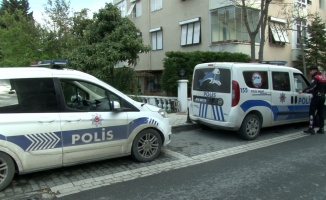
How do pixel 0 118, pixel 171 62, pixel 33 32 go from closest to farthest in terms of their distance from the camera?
pixel 0 118 → pixel 171 62 → pixel 33 32

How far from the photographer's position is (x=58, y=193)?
462 cm

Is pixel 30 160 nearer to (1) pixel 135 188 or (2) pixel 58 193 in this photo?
(2) pixel 58 193

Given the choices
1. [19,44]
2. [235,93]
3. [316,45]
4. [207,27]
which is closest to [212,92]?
[235,93]

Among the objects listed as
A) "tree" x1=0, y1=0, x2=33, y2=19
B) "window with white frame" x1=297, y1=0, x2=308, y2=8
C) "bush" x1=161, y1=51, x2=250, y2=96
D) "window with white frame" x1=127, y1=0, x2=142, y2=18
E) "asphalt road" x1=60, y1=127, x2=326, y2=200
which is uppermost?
"tree" x1=0, y1=0, x2=33, y2=19

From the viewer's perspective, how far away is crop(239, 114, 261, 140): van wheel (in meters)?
7.72

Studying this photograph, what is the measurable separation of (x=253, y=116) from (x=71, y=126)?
4.62 meters

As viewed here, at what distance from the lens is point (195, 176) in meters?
5.25

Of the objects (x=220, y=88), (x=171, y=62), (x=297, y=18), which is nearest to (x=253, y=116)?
(x=220, y=88)

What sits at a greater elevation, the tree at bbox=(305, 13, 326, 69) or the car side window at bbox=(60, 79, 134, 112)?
the tree at bbox=(305, 13, 326, 69)

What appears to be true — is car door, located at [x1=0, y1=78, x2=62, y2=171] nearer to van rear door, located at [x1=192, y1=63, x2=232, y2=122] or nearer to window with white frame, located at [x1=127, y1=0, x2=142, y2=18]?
van rear door, located at [x1=192, y1=63, x2=232, y2=122]

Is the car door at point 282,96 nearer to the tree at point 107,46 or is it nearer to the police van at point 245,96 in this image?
the police van at point 245,96

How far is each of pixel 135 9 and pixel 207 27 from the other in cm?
929

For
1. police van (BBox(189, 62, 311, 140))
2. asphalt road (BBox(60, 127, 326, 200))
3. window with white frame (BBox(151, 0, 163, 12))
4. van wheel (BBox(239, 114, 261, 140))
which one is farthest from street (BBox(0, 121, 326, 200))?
window with white frame (BBox(151, 0, 163, 12))

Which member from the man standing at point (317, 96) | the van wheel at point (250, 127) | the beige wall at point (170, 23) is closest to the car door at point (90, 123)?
the van wheel at point (250, 127)
